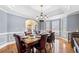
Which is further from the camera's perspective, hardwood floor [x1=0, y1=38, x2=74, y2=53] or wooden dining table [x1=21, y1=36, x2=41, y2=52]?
wooden dining table [x1=21, y1=36, x2=41, y2=52]

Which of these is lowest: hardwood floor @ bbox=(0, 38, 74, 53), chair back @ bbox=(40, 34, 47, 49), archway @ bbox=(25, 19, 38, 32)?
hardwood floor @ bbox=(0, 38, 74, 53)

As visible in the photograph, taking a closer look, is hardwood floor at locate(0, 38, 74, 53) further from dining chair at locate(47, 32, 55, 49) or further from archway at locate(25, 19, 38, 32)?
archway at locate(25, 19, 38, 32)

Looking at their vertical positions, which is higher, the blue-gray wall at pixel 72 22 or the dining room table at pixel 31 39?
the blue-gray wall at pixel 72 22

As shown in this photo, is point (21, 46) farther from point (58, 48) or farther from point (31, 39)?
point (58, 48)

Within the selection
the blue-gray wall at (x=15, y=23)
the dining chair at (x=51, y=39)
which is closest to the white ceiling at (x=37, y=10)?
the blue-gray wall at (x=15, y=23)

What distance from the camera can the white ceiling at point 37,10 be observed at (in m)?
2.06

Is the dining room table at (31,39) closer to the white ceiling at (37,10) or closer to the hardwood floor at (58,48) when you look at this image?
the hardwood floor at (58,48)

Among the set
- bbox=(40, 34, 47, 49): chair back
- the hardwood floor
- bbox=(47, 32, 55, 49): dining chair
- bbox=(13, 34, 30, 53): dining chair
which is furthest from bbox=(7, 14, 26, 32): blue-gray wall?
bbox=(47, 32, 55, 49): dining chair

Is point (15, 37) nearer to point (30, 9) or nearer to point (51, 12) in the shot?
point (30, 9)

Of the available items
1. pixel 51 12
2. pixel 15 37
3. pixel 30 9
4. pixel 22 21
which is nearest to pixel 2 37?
pixel 15 37

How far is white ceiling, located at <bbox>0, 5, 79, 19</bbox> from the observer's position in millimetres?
2057

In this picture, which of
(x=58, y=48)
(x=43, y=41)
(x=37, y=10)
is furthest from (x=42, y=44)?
(x=37, y=10)

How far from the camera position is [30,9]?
6.95ft

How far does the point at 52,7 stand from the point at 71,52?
867 mm
